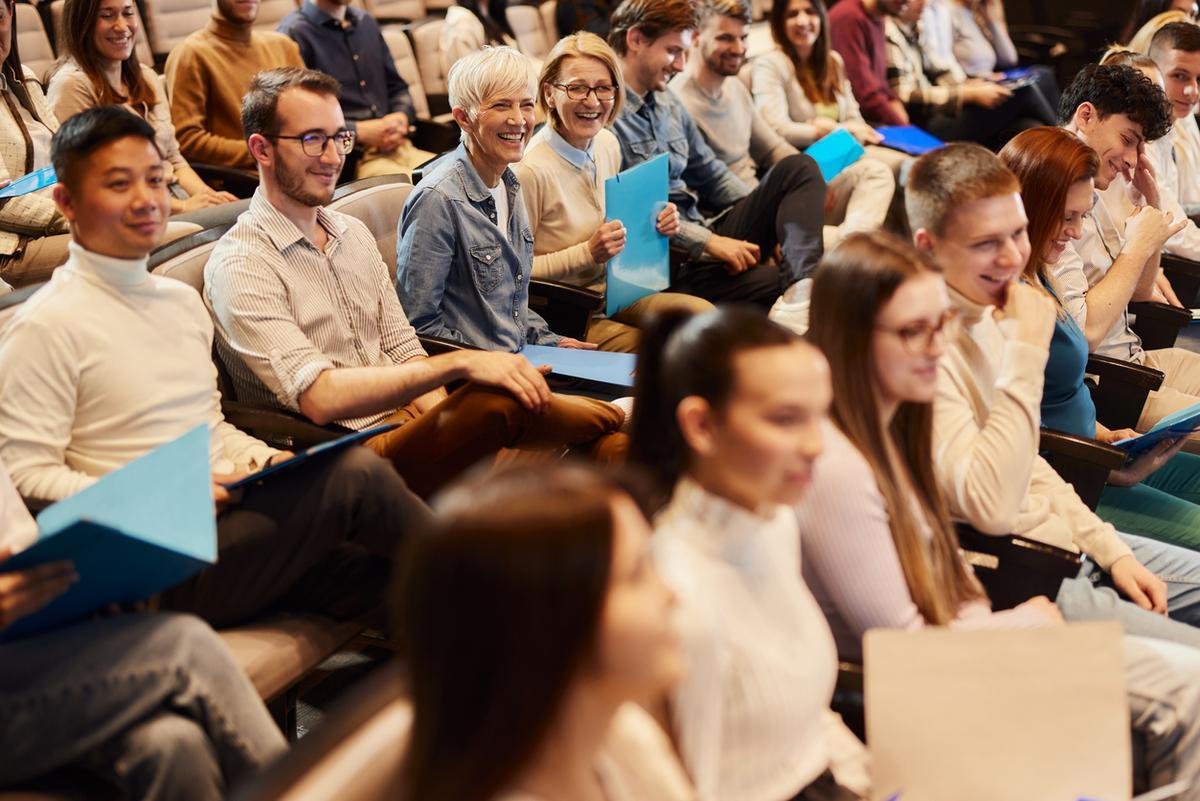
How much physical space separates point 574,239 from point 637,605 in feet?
7.12

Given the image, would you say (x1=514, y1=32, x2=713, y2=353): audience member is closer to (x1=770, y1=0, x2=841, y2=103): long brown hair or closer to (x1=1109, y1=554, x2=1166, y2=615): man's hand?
(x1=1109, y1=554, x2=1166, y2=615): man's hand

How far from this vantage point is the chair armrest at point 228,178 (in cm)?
345

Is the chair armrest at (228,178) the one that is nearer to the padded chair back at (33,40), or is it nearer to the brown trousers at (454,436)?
the padded chair back at (33,40)

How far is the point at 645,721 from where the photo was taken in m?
1.02

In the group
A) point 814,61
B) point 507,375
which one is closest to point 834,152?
point 814,61

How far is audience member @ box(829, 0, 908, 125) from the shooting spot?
489 cm

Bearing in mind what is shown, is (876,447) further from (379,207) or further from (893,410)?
Answer: (379,207)

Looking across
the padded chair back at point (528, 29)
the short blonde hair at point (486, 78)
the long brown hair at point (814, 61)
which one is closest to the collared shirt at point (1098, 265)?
the short blonde hair at point (486, 78)

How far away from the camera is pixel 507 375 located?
2.02 m

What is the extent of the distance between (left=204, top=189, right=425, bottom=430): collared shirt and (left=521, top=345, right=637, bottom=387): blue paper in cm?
26

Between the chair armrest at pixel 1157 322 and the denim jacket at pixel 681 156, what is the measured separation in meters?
1.10

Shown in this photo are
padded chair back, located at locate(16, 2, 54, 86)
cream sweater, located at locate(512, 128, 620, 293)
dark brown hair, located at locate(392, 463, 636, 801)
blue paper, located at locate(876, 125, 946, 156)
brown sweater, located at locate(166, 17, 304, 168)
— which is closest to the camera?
dark brown hair, located at locate(392, 463, 636, 801)

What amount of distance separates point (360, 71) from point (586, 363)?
6.90 feet

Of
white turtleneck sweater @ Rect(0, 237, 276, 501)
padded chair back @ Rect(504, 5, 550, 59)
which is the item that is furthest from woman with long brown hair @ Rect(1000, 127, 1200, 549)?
→ padded chair back @ Rect(504, 5, 550, 59)
